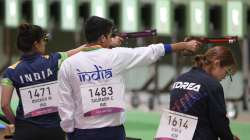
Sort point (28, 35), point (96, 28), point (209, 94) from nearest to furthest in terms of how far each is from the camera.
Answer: point (209, 94) → point (96, 28) → point (28, 35)

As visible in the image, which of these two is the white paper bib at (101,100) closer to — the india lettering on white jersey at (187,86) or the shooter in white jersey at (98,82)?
the shooter in white jersey at (98,82)

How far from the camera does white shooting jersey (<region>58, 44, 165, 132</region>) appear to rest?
4.00 metres

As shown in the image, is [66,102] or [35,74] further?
[35,74]

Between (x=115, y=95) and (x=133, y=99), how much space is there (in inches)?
460

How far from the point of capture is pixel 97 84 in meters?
4.02

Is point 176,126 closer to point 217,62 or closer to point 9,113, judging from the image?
point 217,62

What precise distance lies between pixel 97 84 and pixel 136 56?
0.27 m

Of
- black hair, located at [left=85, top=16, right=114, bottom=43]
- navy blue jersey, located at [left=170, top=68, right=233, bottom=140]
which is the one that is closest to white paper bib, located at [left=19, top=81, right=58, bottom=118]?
black hair, located at [left=85, top=16, right=114, bottom=43]

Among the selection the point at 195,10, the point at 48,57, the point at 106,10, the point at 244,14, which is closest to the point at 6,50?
the point at 106,10

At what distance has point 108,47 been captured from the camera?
4062mm

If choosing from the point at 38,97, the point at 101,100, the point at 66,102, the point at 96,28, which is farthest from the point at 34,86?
the point at 96,28

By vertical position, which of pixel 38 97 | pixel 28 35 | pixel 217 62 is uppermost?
pixel 28 35

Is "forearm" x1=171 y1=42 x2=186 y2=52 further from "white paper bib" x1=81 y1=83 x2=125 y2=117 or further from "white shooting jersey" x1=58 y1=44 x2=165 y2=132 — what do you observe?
"white paper bib" x1=81 y1=83 x2=125 y2=117

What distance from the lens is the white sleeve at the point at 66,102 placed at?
4.02m
